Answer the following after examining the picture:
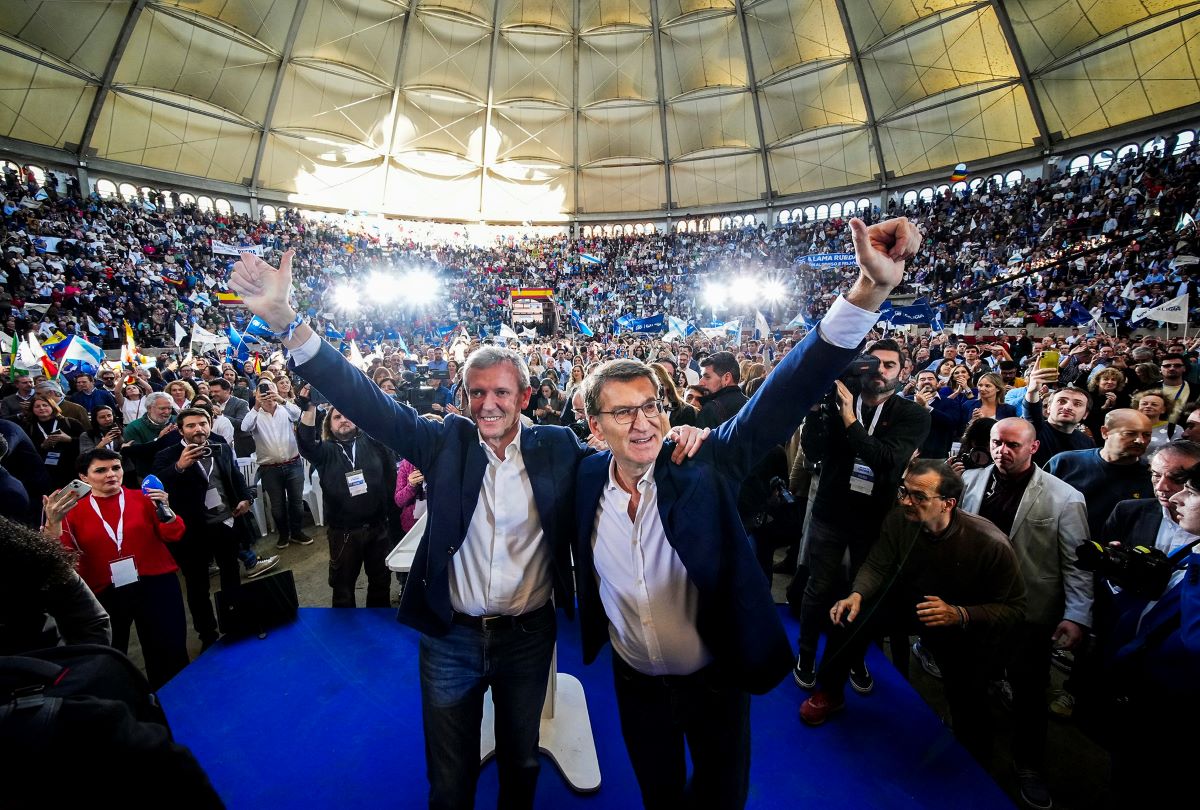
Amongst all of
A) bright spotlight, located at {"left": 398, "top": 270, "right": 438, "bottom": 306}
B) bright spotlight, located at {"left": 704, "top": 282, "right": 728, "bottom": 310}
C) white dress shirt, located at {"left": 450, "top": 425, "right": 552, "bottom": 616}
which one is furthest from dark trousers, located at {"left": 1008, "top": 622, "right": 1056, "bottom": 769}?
bright spotlight, located at {"left": 398, "top": 270, "right": 438, "bottom": 306}

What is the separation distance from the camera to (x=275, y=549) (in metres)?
6.33

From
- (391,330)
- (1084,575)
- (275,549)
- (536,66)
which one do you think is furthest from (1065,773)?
(536,66)

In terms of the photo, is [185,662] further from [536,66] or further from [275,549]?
[536,66]

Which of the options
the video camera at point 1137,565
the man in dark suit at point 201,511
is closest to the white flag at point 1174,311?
the video camera at point 1137,565

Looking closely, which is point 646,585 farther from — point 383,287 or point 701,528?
point 383,287

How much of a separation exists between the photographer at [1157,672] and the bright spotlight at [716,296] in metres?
29.8

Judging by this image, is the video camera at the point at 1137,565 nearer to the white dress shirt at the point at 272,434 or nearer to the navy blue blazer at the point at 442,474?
the navy blue blazer at the point at 442,474

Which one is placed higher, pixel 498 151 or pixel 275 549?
pixel 498 151

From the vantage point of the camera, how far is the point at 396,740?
10.2ft

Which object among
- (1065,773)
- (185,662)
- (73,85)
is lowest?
(1065,773)

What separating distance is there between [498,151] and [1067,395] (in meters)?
33.0

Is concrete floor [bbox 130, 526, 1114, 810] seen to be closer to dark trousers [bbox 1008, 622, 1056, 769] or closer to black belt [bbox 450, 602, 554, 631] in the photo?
dark trousers [bbox 1008, 622, 1056, 769]

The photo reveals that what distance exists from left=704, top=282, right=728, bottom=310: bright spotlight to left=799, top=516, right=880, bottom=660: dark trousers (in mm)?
28973

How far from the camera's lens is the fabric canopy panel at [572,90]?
2033 centimetres
